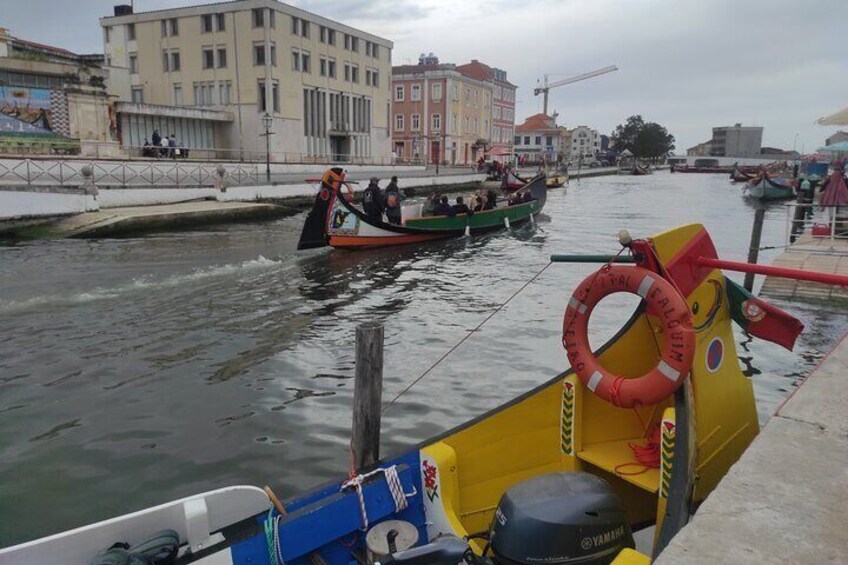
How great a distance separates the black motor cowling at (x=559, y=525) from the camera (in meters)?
2.62

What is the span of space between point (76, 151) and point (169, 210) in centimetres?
1062

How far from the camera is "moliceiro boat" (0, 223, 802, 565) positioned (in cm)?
280

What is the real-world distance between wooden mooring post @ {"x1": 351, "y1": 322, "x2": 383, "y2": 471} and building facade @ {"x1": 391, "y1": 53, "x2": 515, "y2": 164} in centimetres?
5432

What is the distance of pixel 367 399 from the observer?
3.95m

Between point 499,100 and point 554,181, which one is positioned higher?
point 499,100

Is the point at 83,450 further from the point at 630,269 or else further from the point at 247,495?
the point at 630,269

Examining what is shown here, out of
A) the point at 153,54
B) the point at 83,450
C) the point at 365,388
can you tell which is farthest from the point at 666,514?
the point at 153,54

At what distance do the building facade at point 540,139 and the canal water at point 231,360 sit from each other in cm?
8048

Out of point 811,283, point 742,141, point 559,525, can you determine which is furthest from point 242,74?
point 742,141

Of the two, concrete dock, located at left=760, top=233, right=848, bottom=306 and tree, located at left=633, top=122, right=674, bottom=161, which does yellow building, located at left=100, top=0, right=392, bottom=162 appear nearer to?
concrete dock, located at left=760, top=233, right=848, bottom=306

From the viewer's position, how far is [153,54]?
1666 inches

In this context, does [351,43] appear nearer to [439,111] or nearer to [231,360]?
[439,111]

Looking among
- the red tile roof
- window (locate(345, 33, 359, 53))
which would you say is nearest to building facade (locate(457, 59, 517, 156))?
the red tile roof

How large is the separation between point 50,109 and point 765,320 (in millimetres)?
30328
